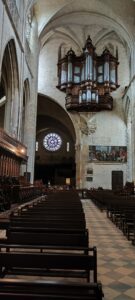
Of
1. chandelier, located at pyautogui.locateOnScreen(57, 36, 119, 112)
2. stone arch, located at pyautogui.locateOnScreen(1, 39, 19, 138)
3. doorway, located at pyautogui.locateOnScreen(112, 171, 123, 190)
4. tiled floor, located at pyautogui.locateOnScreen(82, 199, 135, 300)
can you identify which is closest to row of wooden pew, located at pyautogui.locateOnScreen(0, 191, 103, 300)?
tiled floor, located at pyautogui.locateOnScreen(82, 199, 135, 300)

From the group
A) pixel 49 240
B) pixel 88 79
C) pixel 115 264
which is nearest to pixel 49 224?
pixel 49 240

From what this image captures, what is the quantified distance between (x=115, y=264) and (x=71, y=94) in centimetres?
2651

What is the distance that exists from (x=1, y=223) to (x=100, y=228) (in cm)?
437

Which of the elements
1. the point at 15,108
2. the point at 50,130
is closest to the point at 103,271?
the point at 15,108

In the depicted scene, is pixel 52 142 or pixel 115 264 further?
pixel 52 142

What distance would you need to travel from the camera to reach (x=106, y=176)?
29969 mm

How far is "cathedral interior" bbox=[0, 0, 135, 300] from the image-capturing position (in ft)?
59.4

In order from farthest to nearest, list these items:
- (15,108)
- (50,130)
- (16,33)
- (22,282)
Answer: (50,130) → (15,108) → (16,33) → (22,282)

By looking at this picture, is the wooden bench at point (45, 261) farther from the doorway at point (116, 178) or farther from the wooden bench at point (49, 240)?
the doorway at point (116, 178)

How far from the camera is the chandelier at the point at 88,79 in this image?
28.6m

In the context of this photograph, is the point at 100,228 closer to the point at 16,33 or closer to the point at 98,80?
the point at 16,33

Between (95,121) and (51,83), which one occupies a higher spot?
(51,83)

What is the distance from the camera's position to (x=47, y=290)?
1.64 m

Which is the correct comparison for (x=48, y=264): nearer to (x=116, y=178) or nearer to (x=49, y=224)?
(x=49, y=224)
